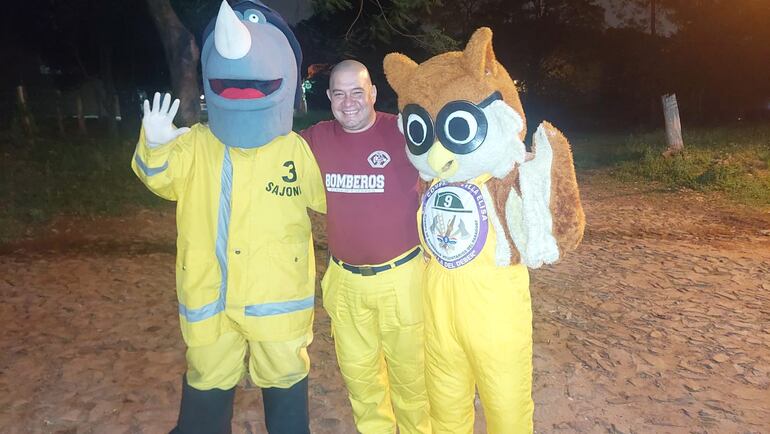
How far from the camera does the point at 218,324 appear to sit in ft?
8.29

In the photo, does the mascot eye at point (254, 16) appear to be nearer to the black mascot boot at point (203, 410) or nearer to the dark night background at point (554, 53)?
the black mascot boot at point (203, 410)

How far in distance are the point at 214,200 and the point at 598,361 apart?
113 inches

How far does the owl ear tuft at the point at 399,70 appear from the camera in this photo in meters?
2.63

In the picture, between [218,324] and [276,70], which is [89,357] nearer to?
[218,324]

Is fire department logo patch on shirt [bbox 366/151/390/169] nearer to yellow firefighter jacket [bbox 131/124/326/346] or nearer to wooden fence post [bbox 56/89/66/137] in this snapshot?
yellow firefighter jacket [bbox 131/124/326/346]

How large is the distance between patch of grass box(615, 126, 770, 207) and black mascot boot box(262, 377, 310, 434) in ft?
29.4

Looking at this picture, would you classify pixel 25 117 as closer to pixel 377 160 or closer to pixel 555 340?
pixel 555 340

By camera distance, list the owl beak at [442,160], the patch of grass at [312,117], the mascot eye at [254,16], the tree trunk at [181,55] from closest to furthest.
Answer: the owl beak at [442,160]
the mascot eye at [254,16]
the tree trunk at [181,55]
the patch of grass at [312,117]

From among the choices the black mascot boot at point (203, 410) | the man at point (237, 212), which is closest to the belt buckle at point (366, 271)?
the man at point (237, 212)

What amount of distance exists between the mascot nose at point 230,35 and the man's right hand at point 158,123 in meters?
0.35

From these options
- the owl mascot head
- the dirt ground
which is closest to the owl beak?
the owl mascot head

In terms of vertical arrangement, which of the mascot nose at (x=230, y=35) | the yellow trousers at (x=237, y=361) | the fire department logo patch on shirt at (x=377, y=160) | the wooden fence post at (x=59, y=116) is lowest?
the yellow trousers at (x=237, y=361)

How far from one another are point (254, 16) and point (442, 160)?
1044 mm

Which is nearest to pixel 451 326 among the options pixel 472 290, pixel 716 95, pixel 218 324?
pixel 472 290
